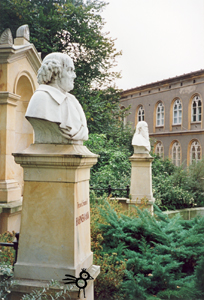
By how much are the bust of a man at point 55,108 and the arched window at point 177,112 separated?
20.3 meters

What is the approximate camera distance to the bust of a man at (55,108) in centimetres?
317

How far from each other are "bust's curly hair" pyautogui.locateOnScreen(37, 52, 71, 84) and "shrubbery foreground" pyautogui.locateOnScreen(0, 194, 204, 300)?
2247mm

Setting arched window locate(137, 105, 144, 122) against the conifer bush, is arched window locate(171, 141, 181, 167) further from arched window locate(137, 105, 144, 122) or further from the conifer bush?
the conifer bush

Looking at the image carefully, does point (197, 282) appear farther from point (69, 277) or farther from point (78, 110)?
point (78, 110)

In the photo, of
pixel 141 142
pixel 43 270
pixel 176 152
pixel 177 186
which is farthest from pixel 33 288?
pixel 176 152

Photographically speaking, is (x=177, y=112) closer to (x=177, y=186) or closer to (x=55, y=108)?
(x=177, y=186)

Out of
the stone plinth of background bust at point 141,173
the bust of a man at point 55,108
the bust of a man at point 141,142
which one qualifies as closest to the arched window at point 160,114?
the bust of a man at point 141,142

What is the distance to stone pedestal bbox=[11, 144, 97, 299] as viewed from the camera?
10.1ft

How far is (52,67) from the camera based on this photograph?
10.8 ft

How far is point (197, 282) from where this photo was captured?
4230 mm

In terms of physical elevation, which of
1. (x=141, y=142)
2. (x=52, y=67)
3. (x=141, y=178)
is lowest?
(x=141, y=178)

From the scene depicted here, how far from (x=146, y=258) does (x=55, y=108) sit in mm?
2930

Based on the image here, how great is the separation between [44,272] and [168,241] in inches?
104

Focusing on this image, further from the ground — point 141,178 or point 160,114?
point 160,114
